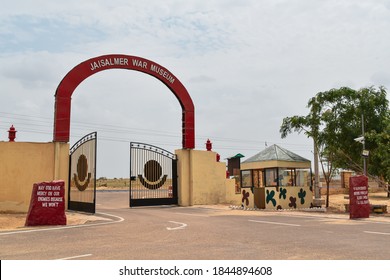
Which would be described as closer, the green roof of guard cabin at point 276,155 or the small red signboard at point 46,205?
the small red signboard at point 46,205

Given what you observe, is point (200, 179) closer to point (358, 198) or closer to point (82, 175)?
point (82, 175)

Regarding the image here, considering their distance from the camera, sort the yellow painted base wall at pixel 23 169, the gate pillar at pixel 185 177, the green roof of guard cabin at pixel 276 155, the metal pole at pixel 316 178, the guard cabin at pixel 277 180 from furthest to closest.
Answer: the metal pole at pixel 316 178 < the gate pillar at pixel 185 177 < the green roof of guard cabin at pixel 276 155 < the guard cabin at pixel 277 180 < the yellow painted base wall at pixel 23 169

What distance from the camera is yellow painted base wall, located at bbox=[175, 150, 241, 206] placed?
22438 millimetres

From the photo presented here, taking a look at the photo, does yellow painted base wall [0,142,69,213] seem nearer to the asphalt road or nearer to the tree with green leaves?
the asphalt road

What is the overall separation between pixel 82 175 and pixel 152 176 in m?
4.30

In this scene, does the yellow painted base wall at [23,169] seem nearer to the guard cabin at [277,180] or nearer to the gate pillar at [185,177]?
the gate pillar at [185,177]

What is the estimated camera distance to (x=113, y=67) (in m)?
20.7

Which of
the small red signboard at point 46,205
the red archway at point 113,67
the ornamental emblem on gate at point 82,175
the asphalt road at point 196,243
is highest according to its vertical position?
the red archway at point 113,67

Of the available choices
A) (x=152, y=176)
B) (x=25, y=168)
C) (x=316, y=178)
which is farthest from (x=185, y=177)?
(x=25, y=168)

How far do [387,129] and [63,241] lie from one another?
17188mm

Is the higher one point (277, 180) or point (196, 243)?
point (277, 180)

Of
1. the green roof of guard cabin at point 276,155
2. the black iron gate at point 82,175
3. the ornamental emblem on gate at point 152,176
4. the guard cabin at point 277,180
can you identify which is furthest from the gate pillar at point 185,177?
the black iron gate at point 82,175

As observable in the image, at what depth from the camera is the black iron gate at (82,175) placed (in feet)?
55.1

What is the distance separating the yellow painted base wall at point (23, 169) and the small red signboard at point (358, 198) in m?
12.4
